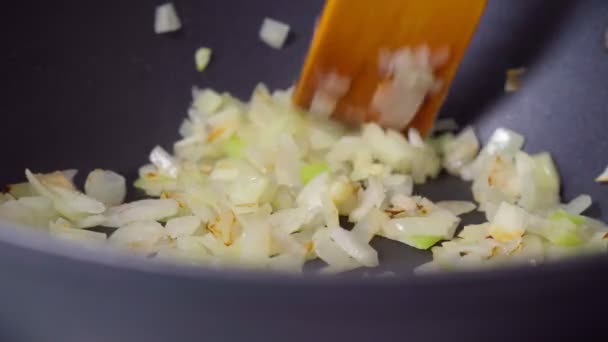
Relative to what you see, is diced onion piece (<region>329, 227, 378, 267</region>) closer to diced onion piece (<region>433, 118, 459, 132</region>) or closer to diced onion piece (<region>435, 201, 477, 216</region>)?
diced onion piece (<region>435, 201, 477, 216</region>)

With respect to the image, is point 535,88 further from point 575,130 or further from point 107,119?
point 107,119

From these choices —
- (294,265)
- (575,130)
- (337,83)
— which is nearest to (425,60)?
(337,83)

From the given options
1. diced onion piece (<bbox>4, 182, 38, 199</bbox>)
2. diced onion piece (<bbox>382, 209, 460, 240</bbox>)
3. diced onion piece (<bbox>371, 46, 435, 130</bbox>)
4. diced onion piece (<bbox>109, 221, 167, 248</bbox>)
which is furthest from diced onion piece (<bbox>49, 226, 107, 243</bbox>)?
diced onion piece (<bbox>371, 46, 435, 130</bbox>)

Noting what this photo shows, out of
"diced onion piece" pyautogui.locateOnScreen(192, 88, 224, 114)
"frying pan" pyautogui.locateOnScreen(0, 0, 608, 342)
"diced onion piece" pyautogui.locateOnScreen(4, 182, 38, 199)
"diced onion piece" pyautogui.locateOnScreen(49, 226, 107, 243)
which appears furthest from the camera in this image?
"diced onion piece" pyautogui.locateOnScreen(192, 88, 224, 114)

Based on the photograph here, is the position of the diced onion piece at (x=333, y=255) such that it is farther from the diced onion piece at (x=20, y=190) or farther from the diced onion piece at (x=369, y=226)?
the diced onion piece at (x=20, y=190)

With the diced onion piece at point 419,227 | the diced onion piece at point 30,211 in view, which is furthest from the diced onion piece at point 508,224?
the diced onion piece at point 30,211

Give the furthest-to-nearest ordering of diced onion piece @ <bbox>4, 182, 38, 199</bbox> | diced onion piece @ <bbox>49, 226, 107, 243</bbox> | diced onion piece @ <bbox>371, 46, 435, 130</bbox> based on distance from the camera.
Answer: diced onion piece @ <bbox>371, 46, 435, 130</bbox>, diced onion piece @ <bbox>4, 182, 38, 199</bbox>, diced onion piece @ <bbox>49, 226, 107, 243</bbox>
